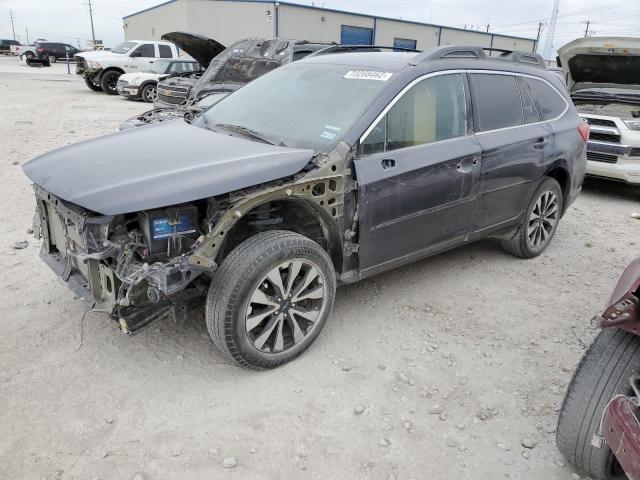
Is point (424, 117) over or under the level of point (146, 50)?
under

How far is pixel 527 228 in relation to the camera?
4820mm

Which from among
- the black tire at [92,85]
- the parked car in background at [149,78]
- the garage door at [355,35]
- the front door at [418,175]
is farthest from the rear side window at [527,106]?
the garage door at [355,35]

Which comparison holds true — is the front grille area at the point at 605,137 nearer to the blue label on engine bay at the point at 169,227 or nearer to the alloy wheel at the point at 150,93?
the blue label on engine bay at the point at 169,227

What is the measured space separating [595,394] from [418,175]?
1764mm

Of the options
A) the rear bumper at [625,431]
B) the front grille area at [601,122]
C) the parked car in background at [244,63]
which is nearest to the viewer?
the rear bumper at [625,431]

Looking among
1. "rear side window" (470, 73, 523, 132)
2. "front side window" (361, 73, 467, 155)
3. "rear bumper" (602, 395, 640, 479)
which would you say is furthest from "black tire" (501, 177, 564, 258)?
"rear bumper" (602, 395, 640, 479)

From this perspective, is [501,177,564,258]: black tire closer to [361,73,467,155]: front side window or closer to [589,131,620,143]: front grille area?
[361,73,467,155]: front side window

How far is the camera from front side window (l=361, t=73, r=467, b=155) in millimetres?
3404

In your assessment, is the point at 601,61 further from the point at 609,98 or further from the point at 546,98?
the point at 546,98

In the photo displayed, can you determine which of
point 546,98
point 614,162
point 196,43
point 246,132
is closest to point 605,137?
point 614,162

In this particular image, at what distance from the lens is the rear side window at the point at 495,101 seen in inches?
159

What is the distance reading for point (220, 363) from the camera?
10.6ft

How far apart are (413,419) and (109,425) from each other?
5.19 feet

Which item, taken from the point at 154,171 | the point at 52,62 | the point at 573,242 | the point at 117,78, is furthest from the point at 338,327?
the point at 52,62
